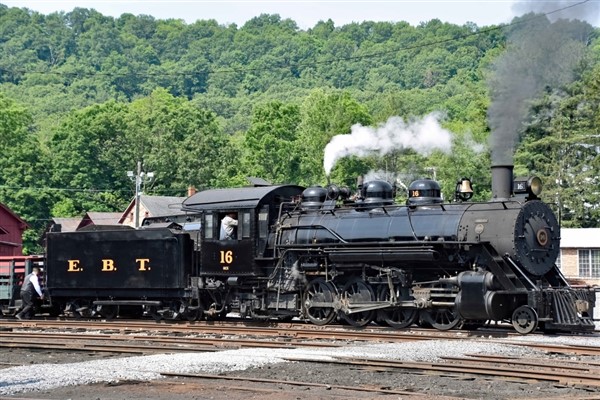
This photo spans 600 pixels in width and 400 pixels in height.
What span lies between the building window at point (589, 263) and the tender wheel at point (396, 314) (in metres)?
24.1

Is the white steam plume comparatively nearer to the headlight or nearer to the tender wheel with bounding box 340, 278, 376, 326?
the tender wheel with bounding box 340, 278, 376, 326

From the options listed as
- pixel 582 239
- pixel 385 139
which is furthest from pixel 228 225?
pixel 582 239

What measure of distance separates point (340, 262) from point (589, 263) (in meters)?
24.7

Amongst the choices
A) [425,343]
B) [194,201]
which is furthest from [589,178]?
[425,343]

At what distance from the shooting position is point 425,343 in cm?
1653

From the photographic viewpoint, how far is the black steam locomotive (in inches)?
758

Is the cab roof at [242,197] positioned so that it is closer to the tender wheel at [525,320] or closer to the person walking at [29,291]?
the person walking at [29,291]

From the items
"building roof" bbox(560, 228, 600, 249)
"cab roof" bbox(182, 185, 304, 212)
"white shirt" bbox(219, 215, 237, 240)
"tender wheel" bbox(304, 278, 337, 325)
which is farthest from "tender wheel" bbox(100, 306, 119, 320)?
"building roof" bbox(560, 228, 600, 249)

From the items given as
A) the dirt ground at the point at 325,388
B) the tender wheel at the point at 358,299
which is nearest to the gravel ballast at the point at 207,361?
the dirt ground at the point at 325,388

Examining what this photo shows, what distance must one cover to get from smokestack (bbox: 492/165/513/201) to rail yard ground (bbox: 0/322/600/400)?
4584 mm

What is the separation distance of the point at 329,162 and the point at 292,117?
58334 mm

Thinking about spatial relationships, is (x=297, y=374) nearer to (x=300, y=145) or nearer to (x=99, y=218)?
(x=99, y=218)

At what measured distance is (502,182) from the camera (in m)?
20.2

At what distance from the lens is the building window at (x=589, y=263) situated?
42625 mm
